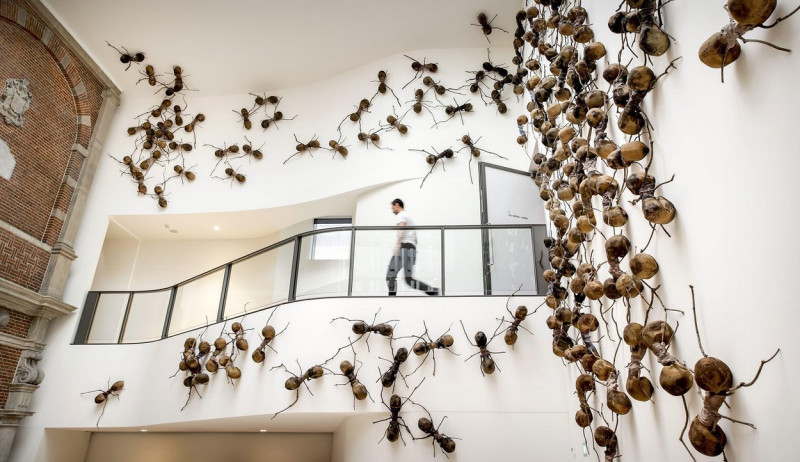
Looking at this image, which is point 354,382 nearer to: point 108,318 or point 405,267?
point 405,267

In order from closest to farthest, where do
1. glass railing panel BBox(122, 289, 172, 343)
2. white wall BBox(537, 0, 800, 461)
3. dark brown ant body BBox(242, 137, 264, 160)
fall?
1. white wall BBox(537, 0, 800, 461)
2. glass railing panel BBox(122, 289, 172, 343)
3. dark brown ant body BBox(242, 137, 264, 160)

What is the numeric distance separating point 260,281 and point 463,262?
94.8 inches

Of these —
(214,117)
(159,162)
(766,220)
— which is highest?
(214,117)

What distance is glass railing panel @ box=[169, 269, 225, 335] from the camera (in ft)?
19.5

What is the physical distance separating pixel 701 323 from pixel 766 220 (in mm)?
565

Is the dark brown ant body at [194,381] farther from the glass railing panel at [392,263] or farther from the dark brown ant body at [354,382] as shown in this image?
the glass railing panel at [392,263]

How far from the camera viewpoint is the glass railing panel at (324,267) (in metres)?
5.23

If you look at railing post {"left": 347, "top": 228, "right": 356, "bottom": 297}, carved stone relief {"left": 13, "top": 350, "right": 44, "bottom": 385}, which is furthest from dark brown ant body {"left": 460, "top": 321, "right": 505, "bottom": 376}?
carved stone relief {"left": 13, "top": 350, "right": 44, "bottom": 385}

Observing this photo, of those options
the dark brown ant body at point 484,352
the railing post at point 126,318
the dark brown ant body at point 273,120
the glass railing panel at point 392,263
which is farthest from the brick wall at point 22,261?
the dark brown ant body at point 484,352

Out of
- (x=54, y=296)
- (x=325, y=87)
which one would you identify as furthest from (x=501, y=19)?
(x=54, y=296)

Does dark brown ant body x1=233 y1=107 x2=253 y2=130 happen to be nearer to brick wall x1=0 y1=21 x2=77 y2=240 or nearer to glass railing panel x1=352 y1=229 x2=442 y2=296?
brick wall x1=0 y1=21 x2=77 y2=240

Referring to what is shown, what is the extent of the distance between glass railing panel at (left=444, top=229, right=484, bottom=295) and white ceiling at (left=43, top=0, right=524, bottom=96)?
3682 millimetres

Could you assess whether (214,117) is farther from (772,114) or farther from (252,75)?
(772,114)

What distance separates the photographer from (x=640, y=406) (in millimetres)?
2670
